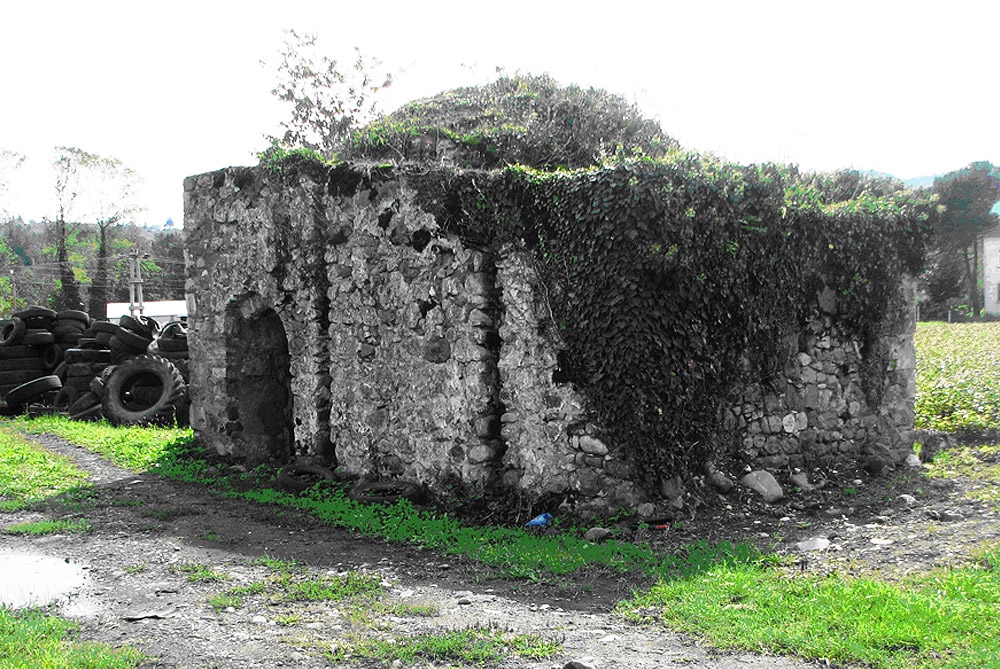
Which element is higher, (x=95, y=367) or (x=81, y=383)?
(x=95, y=367)

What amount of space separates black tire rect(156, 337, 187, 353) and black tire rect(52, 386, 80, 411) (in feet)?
9.11

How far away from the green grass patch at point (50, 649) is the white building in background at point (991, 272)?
5246cm

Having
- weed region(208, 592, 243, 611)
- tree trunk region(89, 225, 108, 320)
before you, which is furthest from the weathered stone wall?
tree trunk region(89, 225, 108, 320)

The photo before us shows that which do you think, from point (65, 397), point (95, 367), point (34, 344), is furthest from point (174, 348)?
point (34, 344)

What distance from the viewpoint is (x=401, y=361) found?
9203mm

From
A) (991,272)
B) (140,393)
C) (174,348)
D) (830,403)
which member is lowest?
(140,393)

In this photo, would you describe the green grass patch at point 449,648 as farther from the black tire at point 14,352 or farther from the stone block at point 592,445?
the black tire at point 14,352

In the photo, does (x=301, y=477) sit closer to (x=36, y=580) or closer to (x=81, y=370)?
(x=36, y=580)

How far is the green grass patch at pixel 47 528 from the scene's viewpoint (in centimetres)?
815

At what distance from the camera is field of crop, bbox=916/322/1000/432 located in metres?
12.3

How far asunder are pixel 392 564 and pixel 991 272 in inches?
2034

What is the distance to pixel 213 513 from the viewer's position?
899cm

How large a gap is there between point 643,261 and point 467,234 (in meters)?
1.88

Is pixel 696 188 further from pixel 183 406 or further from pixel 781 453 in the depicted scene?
pixel 183 406
